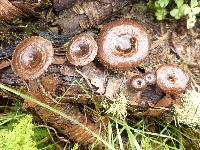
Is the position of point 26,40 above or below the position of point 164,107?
above

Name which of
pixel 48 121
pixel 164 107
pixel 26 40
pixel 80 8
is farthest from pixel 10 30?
pixel 164 107

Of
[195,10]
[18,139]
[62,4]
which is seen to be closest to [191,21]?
[195,10]

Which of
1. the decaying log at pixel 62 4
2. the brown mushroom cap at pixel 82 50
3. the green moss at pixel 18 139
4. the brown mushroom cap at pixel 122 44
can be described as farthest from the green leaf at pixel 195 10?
the green moss at pixel 18 139

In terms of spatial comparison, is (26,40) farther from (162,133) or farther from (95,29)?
(162,133)

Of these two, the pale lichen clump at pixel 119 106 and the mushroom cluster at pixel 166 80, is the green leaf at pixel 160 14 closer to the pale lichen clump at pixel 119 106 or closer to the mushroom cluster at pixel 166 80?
the mushroom cluster at pixel 166 80

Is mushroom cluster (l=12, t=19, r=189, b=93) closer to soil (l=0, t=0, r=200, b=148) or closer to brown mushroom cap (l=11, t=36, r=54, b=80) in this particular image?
brown mushroom cap (l=11, t=36, r=54, b=80)

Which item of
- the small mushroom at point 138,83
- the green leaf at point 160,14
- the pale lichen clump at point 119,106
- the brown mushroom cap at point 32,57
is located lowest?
the pale lichen clump at point 119,106
